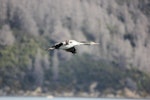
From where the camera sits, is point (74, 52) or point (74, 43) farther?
point (74, 52)

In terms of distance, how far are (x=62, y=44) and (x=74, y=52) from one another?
3.72 m

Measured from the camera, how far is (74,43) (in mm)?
35719

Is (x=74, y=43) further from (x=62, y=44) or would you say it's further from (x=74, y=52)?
(x=74, y=52)

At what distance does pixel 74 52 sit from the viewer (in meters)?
39.9

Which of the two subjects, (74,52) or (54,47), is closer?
(54,47)

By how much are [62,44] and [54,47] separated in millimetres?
560

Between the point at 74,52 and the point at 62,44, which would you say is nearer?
the point at 62,44

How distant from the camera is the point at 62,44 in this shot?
3625cm

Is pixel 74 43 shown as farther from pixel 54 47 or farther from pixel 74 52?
pixel 74 52

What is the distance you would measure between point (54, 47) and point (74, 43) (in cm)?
142

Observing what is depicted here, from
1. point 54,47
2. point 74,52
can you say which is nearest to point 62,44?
point 54,47

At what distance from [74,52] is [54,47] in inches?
141

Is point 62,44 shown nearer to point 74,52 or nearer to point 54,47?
point 54,47

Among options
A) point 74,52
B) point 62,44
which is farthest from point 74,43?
point 74,52
